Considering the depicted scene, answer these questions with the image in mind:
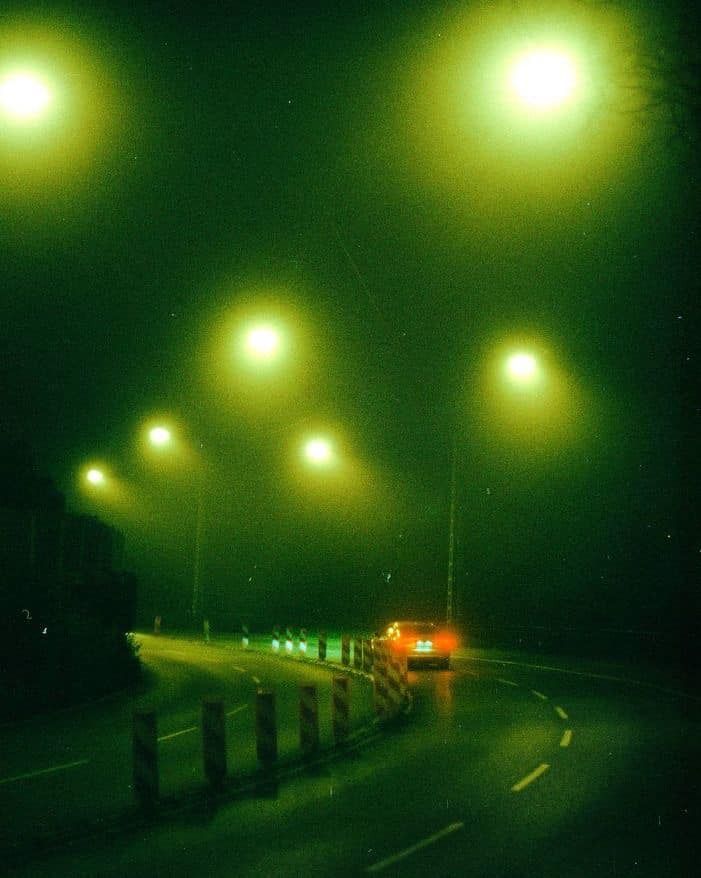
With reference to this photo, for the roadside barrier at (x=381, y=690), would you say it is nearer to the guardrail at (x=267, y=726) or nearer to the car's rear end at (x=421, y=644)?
the guardrail at (x=267, y=726)

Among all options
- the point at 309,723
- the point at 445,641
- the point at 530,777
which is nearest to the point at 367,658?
the point at 445,641

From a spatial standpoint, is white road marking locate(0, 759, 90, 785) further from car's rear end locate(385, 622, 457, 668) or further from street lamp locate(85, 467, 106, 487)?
street lamp locate(85, 467, 106, 487)

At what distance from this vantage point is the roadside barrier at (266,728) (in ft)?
45.7

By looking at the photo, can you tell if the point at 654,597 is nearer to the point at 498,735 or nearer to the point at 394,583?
the point at 394,583

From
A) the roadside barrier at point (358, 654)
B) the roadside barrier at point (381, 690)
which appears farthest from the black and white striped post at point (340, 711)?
the roadside barrier at point (358, 654)

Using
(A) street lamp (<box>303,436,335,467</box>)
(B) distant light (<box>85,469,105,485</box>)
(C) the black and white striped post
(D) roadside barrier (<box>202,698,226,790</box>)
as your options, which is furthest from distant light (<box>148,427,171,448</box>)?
(D) roadside barrier (<box>202,698,226,790</box>)

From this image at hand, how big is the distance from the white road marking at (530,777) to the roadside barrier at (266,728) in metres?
3.05

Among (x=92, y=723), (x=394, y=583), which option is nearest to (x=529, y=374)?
(x=92, y=723)

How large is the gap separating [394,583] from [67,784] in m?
45.4

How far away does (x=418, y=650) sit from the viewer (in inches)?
1371

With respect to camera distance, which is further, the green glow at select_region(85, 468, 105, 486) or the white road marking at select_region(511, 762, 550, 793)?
the green glow at select_region(85, 468, 105, 486)

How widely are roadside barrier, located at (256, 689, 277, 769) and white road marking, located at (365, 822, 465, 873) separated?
3.76 m

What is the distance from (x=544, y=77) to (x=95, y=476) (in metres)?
48.8

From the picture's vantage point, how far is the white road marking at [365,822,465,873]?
9109 millimetres
